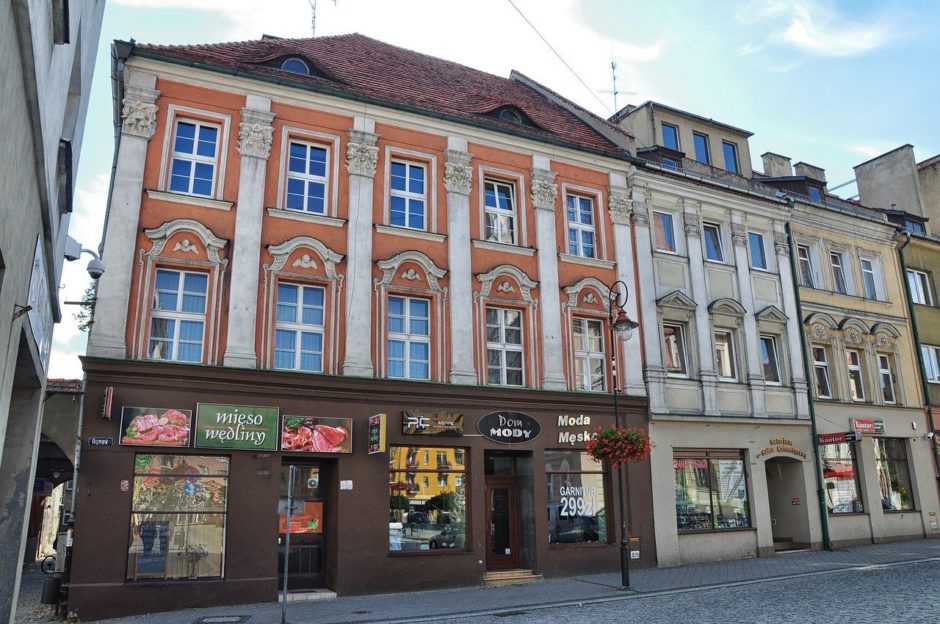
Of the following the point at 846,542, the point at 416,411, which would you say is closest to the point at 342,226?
the point at 416,411

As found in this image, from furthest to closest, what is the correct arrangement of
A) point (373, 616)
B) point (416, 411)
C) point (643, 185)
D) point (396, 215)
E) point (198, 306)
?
point (643, 185) → point (396, 215) → point (416, 411) → point (198, 306) → point (373, 616)

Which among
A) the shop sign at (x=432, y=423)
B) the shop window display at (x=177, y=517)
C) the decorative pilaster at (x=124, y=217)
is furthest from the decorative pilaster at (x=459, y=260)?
the decorative pilaster at (x=124, y=217)

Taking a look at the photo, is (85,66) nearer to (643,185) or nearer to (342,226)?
(342,226)

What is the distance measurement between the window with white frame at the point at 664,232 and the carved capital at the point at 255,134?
35.4 feet

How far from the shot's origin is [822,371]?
23281 millimetres

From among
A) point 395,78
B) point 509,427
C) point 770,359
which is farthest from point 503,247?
point 770,359

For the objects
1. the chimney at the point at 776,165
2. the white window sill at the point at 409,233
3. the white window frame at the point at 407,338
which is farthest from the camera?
the chimney at the point at 776,165

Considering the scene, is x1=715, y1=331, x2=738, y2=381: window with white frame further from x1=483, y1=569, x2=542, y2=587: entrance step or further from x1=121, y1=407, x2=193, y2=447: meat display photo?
x1=121, y1=407, x2=193, y2=447: meat display photo

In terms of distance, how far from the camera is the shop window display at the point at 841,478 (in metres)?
22.0

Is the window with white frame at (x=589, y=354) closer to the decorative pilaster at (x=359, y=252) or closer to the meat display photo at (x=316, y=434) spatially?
the decorative pilaster at (x=359, y=252)

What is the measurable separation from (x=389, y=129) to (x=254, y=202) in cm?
389

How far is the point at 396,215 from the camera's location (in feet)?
57.3

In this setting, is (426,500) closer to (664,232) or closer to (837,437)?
(664,232)

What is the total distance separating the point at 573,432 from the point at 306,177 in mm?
8600
